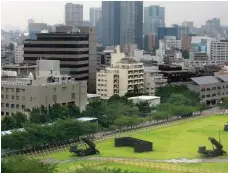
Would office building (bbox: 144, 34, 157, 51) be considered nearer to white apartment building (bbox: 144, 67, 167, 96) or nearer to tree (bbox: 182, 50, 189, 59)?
tree (bbox: 182, 50, 189, 59)

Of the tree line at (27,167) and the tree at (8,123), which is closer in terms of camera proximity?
the tree line at (27,167)

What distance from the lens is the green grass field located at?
5.06m

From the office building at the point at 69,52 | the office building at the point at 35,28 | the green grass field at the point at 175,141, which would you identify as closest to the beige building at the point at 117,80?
the office building at the point at 69,52

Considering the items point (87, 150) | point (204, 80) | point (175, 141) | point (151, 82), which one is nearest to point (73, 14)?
point (151, 82)

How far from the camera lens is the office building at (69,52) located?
10500 millimetres

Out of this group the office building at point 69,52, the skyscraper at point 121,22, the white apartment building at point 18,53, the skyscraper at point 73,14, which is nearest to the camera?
the office building at point 69,52

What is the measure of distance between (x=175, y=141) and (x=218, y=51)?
13809 mm

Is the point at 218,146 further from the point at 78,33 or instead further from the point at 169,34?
the point at 169,34

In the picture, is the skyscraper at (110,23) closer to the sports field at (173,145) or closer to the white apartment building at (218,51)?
the white apartment building at (218,51)

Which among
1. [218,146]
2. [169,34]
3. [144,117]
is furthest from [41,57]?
[169,34]

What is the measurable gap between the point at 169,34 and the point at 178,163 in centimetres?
2004

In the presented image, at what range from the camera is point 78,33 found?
10.9 metres

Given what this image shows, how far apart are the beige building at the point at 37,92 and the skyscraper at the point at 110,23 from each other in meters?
11.3

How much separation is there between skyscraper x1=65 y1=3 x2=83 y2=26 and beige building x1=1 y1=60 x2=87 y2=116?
776cm
